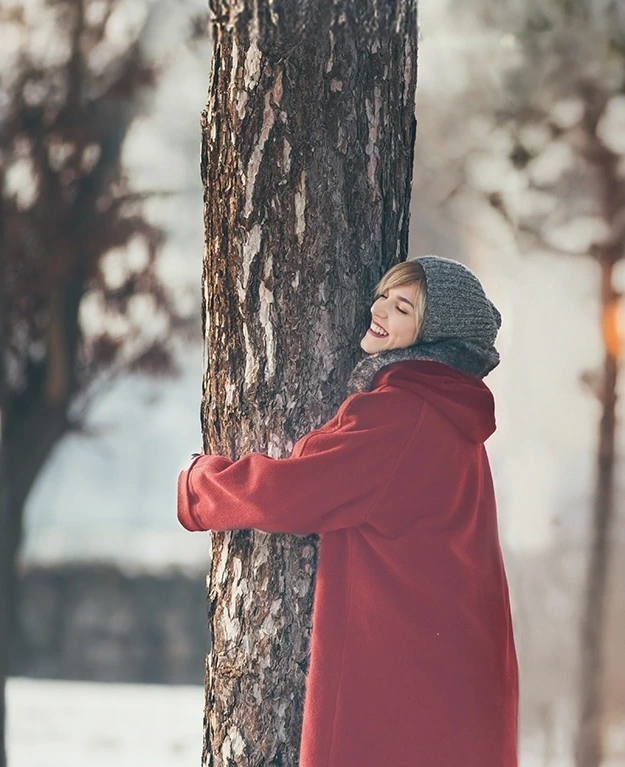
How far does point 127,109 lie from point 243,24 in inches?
167

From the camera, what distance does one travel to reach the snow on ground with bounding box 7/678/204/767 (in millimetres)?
5625

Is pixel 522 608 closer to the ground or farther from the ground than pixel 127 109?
closer to the ground

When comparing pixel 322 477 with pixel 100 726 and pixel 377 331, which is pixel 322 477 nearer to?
pixel 377 331

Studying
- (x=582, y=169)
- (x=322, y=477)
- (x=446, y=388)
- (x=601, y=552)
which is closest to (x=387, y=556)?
(x=322, y=477)

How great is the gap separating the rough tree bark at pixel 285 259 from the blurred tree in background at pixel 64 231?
3.99 metres

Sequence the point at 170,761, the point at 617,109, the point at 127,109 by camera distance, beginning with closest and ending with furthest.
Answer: the point at 617,109, the point at 170,761, the point at 127,109

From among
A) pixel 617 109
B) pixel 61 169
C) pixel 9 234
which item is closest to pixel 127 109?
pixel 61 169

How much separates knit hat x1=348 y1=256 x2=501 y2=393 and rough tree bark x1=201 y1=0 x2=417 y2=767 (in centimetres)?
12

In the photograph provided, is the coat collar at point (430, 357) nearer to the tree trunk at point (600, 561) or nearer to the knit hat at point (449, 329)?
the knit hat at point (449, 329)

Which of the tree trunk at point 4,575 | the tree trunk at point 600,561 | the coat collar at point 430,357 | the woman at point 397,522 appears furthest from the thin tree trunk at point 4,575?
the coat collar at point 430,357

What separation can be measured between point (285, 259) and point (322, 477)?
47cm

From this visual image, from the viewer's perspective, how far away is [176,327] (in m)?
6.09

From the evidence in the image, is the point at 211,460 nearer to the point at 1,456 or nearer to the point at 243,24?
the point at 243,24

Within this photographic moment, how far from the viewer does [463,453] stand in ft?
6.30
